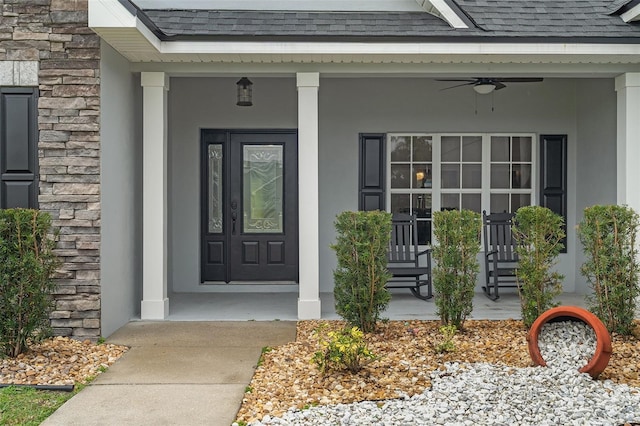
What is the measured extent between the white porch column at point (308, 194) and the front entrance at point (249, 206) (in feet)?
5.99

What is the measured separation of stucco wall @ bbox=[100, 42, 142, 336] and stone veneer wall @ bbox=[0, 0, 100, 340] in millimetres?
121

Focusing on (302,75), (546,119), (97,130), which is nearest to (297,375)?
(97,130)

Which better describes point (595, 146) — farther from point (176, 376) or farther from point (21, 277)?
point (21, 277)

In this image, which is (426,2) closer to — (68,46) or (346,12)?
(346,12)

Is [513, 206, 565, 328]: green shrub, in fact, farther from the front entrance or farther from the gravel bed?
the front entrance

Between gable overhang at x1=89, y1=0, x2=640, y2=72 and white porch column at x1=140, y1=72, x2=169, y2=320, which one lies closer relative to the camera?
gable overhang at x1=89, y1=0, x2=640, y2=72

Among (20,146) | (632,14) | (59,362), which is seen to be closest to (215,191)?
(20,146)

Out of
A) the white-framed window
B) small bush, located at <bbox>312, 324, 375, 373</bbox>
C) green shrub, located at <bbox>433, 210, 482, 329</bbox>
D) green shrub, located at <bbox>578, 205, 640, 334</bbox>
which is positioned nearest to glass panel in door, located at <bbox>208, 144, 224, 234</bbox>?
the white-framed window

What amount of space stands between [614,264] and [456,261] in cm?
138

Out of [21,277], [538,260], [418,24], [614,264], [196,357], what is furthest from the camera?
[418,24]

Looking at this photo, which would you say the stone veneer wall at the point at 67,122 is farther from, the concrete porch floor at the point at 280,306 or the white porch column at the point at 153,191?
the concrete porch floor at the point at 280,306

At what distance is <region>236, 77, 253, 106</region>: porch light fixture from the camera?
7535mm

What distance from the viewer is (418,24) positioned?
21.5ft

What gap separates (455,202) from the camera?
27.6ft
